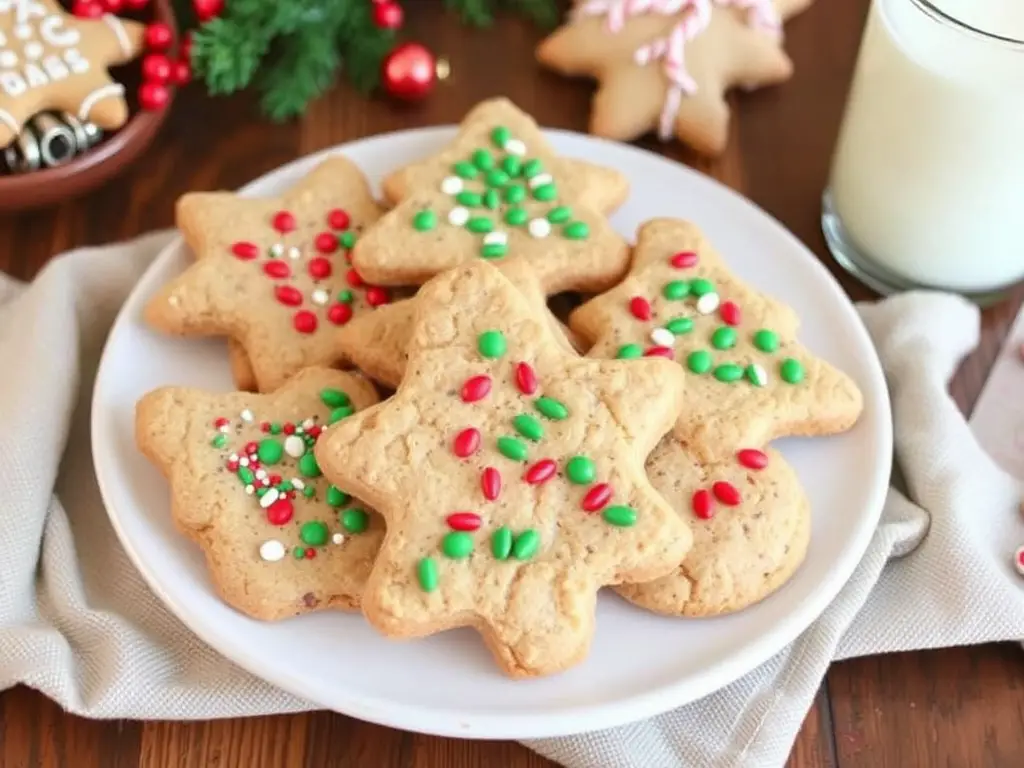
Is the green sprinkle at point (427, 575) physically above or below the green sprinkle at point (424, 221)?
below

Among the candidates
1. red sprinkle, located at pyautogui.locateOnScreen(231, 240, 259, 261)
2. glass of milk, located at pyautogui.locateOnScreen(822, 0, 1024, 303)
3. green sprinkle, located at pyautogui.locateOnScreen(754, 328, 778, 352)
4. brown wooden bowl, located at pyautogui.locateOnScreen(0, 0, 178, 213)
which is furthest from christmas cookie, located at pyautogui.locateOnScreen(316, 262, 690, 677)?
brown wooden bowl, located at pyautogui.locateOnScreen(0, 0, 178, 213)

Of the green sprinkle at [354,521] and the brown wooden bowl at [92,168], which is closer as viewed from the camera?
the green sprinkle at [354,521]

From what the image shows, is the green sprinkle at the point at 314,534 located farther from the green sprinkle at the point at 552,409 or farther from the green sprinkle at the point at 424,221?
the green sprinkle at the point at 424,221

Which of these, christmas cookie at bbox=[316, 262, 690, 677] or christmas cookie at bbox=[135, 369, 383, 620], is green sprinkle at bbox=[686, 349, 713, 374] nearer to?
christmas cookie at bbox=[316, 262, 690, 677]

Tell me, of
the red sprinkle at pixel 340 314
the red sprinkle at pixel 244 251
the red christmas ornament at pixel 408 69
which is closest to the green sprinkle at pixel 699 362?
the red sprinkle at pixel 340 314

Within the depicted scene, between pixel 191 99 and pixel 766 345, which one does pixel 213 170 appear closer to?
pixel 191 99

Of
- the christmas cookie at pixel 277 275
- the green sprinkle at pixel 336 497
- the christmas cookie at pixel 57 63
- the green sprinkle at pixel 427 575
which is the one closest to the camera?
the green sprinkle at pixel 427 575

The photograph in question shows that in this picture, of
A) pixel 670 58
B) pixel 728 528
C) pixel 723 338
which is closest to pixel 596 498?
pixel 728 528
